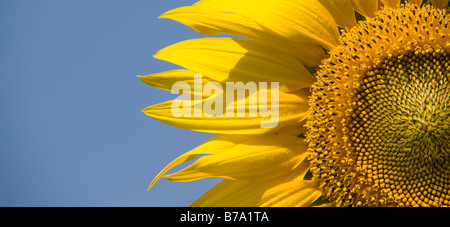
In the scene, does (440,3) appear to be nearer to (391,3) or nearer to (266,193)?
(391,3)

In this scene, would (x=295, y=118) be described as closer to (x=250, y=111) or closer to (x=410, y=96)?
(x=250, y=111)

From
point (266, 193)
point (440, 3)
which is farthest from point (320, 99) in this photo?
point (440, 3)

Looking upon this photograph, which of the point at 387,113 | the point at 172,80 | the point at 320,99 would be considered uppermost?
the point at 172,80

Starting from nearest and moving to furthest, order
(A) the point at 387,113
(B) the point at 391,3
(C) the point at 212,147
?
1. (A) the point at 387,113
2. (B) the point at 391,3
3. (C) the point at 212,147

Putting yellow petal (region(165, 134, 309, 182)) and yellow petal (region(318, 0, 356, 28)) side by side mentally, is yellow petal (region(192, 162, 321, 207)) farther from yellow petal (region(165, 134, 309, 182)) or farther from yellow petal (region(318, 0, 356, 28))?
yellow petal (region(318, 0, 356, 28))

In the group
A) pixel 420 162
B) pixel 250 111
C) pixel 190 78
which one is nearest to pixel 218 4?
pixel 190 78

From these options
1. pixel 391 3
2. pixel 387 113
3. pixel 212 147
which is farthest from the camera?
pixel 212 147

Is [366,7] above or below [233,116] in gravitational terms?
above

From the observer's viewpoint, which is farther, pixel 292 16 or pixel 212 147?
pixel 212 147
